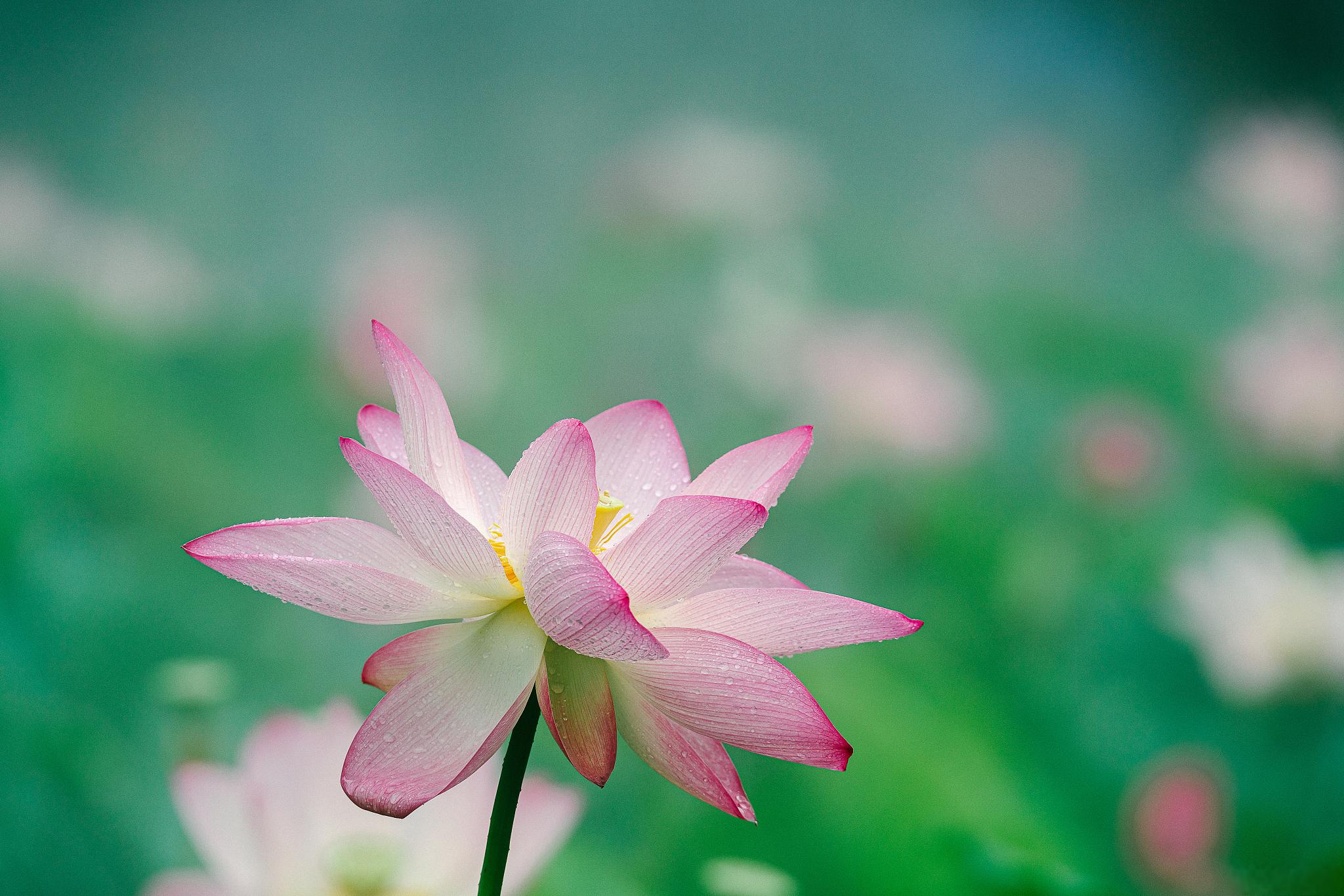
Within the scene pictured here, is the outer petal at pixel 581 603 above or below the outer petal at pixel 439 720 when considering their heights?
above

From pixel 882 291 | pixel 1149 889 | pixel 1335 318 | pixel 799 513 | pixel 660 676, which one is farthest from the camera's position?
pixel 1335 318

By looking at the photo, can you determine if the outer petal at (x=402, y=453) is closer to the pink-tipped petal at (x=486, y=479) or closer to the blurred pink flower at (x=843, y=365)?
the pink-tipped petal at (x=486, y=479)

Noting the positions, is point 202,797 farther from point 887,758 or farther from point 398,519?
point 887,758

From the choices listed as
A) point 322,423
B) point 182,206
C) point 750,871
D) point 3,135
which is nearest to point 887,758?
point 750,871

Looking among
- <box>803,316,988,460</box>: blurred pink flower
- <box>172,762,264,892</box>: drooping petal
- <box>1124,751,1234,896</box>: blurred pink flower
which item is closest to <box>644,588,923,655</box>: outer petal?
<box>172,762,264,892</box>: drooping petal

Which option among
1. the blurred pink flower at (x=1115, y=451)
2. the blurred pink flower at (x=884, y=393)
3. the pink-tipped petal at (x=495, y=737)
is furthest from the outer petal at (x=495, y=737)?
the blurred pink flower at (x=1115, y=451)

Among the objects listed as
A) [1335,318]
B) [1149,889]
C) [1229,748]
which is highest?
[1335,318]

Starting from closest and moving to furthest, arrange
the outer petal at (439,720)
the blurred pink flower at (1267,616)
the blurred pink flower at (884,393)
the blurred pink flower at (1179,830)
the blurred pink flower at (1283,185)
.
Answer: the outer petal at (439,720), the blurred pink flower at (1179,830), the blurred pink flower at (1267,616), the blurred pink flower at (884,393), the blurred pink flower at (1283,185)

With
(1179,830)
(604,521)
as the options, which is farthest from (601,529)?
(1179,830)
